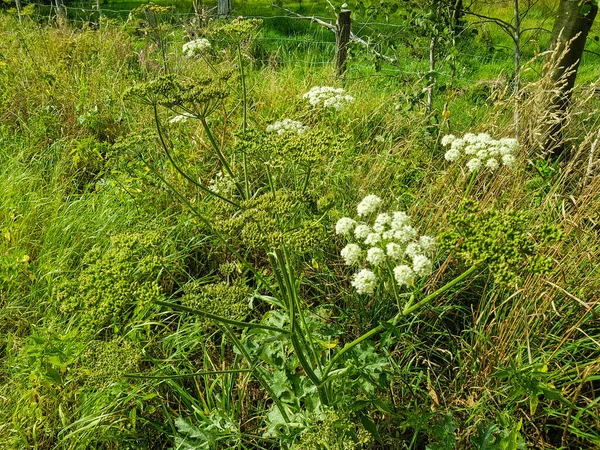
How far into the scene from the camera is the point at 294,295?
223cm

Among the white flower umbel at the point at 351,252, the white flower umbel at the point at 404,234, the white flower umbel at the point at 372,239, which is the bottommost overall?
the white flower umbel at the point at 351,252

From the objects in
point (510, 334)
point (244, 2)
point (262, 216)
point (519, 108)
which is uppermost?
point (262, 216)

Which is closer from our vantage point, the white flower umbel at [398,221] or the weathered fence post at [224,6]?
the white flower umbel at [398,221]

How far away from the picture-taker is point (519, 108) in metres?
4.09

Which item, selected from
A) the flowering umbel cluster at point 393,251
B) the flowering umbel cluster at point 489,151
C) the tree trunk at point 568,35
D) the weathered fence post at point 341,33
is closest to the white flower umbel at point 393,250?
the flowering umbel cluster at point 393,251

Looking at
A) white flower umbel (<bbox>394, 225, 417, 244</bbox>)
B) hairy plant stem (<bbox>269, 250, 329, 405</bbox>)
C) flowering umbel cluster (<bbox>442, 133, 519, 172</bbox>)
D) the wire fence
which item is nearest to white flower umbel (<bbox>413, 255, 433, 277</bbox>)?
white flower umbel (<bbox>394, 225, 417, 244</bbox>)

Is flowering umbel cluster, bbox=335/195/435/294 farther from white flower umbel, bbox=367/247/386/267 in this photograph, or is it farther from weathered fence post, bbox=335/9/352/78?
weathered fence post, bbox=335/9/352/78

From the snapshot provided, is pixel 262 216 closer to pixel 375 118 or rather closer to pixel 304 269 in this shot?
pixel 304 269

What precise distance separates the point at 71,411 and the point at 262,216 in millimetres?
1719

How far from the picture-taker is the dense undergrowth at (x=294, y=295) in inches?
88.4

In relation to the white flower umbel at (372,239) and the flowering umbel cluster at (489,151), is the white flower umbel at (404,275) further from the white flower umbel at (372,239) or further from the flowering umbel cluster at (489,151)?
the flowering umbel cluster at (489,151)

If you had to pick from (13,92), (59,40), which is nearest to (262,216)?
(13,92)

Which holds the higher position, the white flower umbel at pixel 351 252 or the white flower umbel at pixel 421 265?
the white flower umbel at pixel 421 265

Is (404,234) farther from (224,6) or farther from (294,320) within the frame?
(224,6)
